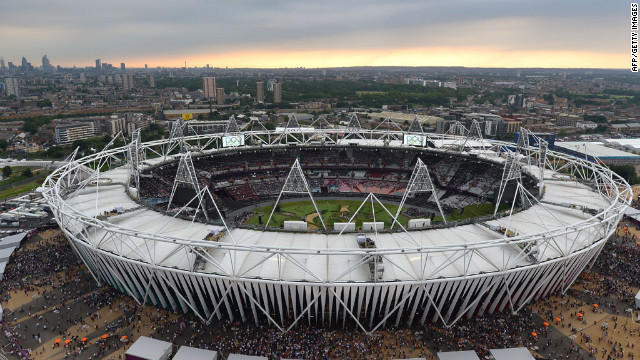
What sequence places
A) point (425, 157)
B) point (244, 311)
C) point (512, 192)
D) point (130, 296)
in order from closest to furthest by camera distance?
point (244, 311), point (130, 296), point (512, 192), point (425, 157)

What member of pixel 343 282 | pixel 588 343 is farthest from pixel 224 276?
pixel 588 343

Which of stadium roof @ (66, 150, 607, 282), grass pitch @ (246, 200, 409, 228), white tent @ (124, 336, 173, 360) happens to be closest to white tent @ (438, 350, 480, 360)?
stadium roof @ (66, 150, 607, 282)

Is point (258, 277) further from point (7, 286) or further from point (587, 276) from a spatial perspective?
point (587, 276)

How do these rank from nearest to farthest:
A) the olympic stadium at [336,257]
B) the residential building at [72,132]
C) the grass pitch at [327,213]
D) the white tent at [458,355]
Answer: the white tent at [458,355], the olympic stadium at [336,257], the grass pitch at [327,213], the residential building at [72,132]

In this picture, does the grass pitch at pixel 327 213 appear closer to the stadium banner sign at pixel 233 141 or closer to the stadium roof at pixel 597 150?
the stadium banner sign at pixel 233 141

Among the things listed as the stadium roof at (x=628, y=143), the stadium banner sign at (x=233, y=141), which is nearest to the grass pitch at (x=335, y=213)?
the stadium banner sign at (x=233, y=141)

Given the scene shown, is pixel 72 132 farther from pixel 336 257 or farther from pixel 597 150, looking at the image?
pixel 597 150

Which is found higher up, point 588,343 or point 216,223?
point 216,223
